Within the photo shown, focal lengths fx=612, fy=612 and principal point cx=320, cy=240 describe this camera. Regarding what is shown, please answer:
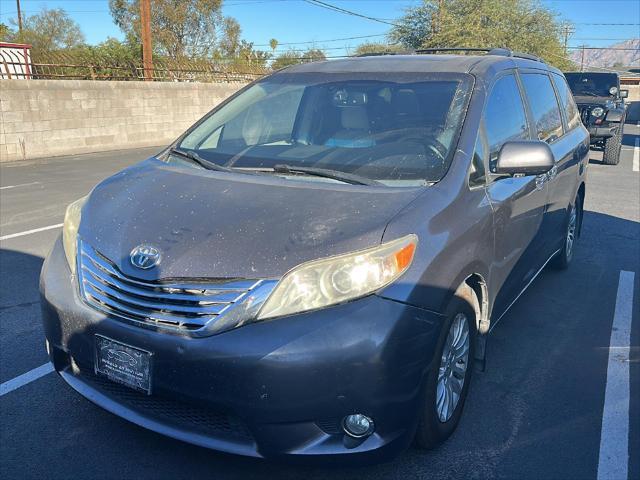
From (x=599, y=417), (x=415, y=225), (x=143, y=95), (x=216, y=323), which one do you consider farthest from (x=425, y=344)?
(x=143, y=95)

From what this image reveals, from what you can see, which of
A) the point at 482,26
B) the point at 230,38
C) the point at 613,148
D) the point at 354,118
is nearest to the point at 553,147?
the point at 354,118

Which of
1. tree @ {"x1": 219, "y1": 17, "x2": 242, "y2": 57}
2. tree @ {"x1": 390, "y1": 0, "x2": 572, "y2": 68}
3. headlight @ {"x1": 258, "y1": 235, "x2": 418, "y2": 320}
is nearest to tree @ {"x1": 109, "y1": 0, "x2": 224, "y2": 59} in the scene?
tree @ {"x1": 219, "y1": 17, "x2": 242, "y2": 57}

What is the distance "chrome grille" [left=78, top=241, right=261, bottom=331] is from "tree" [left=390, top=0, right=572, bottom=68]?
99.4 feet

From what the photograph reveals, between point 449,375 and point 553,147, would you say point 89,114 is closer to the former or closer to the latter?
point 553,147

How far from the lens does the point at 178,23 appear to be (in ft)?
128

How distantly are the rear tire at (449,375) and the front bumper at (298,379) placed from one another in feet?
0.42

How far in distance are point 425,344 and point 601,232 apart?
5640 millimetres

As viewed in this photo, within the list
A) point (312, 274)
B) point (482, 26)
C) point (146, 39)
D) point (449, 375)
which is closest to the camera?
point (312, 274)

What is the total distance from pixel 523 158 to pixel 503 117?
0.54 metres

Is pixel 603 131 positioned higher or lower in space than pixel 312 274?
lower

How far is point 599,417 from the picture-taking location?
3195 mm

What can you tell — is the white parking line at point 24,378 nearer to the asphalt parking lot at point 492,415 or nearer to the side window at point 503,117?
the asphalt parking lot at point 492,415

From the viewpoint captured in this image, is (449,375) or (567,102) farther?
(567,102)

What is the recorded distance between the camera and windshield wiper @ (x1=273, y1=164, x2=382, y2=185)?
117 inches
